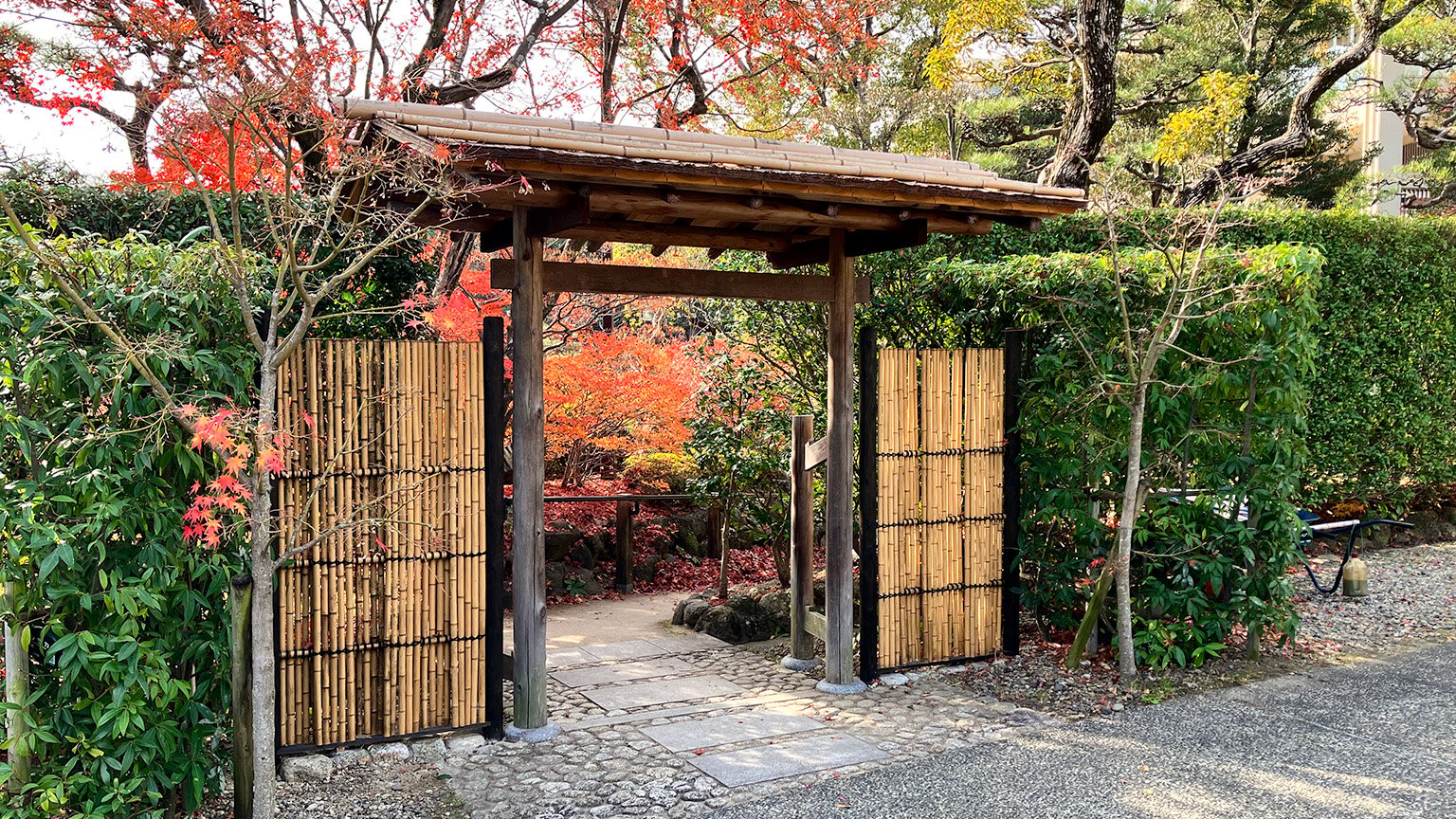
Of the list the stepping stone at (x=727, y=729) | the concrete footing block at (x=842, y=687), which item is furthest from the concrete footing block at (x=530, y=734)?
the concrete footing block at (x=842, y=687)

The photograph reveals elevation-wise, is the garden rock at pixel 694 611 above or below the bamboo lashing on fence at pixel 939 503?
below

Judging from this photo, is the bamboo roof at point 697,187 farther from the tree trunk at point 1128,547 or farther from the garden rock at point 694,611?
the garden rock at point 694,611

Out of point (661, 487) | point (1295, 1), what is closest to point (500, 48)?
point (661, 487)

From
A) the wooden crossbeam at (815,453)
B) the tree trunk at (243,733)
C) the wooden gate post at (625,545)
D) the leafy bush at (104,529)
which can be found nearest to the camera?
the leafy bush at (104,529)

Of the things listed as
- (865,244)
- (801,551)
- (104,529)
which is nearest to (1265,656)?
(801,551)

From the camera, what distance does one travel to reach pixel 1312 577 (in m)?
7.85

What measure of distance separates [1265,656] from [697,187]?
4.73 metres

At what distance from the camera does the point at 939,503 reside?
616 centimetres

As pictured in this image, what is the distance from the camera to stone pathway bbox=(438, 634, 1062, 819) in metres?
4.36

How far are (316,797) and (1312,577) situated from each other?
7.27 metres

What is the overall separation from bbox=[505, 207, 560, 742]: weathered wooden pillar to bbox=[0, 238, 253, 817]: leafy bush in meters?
1.45

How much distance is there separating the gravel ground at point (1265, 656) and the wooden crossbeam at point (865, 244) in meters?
2.63

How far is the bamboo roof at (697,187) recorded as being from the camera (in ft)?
14.6

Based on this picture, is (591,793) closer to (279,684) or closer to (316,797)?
(316,797)
